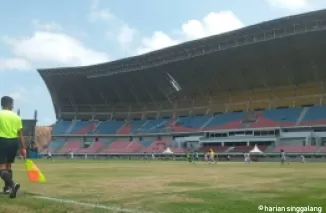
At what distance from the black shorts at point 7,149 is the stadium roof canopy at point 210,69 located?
5404cm

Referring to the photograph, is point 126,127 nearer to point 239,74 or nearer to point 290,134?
point 239,74

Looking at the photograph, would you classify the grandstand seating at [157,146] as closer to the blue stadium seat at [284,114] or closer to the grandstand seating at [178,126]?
the grandstand seating at [178,126]

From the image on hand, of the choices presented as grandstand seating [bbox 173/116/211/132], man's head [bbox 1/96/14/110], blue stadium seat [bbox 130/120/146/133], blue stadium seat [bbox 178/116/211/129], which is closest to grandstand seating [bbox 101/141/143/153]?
blue stadium seat [bbox 130/120/146/133]

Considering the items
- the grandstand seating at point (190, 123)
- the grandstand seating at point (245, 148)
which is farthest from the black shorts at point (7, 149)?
the grandstand seating at point (190, 123)

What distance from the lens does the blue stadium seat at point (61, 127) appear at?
10356 cm

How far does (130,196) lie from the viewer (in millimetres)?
9703

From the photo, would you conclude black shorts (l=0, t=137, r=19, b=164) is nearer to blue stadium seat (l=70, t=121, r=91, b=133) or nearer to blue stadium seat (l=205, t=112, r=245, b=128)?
blue stadium seat (l=205, t=112, r=245, b=128)

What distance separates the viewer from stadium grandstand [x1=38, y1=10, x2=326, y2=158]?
65812 mm

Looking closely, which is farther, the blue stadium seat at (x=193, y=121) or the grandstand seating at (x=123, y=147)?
the grandstand seating at (x=123, y=147)

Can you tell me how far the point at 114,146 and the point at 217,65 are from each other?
2641 cm

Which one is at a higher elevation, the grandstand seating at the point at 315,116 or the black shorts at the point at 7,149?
the grandstand seating at the point at 315,116

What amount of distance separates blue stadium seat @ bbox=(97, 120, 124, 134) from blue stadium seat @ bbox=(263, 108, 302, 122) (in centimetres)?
3524

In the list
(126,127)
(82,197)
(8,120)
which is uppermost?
(126,127)

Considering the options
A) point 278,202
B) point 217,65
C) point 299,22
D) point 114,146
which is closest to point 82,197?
point 278,202
